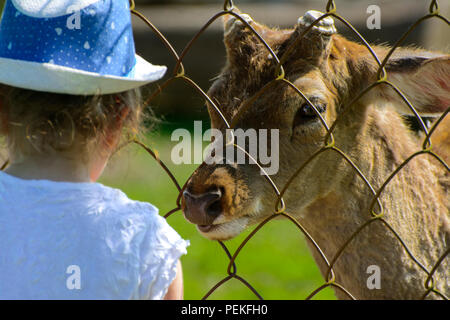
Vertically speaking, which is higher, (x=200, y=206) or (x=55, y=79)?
(x=55, y=79)

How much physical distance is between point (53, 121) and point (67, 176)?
0.59 ft

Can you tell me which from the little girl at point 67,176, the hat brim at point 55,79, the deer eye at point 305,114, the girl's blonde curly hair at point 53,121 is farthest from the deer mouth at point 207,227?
the hat brim at point 55,79

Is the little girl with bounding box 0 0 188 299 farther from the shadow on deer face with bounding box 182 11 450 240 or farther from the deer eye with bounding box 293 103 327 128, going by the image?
the deer eye with bounding box 293 103 327 128

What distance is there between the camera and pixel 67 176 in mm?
2012

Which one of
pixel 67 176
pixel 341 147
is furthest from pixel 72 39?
pixel 341 147

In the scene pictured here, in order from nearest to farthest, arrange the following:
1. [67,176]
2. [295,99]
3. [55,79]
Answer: [55,79]
[67,176]
[295,99]

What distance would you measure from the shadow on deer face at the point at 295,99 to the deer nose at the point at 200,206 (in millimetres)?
31

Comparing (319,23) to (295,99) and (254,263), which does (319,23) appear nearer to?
(295,99)

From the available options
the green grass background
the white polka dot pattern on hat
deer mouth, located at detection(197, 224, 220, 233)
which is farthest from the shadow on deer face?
the green grass background

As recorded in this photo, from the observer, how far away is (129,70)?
6.85 feet

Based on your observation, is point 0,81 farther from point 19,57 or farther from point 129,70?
point 129,70

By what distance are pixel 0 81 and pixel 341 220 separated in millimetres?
1854

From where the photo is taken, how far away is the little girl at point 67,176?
189 centimetres
